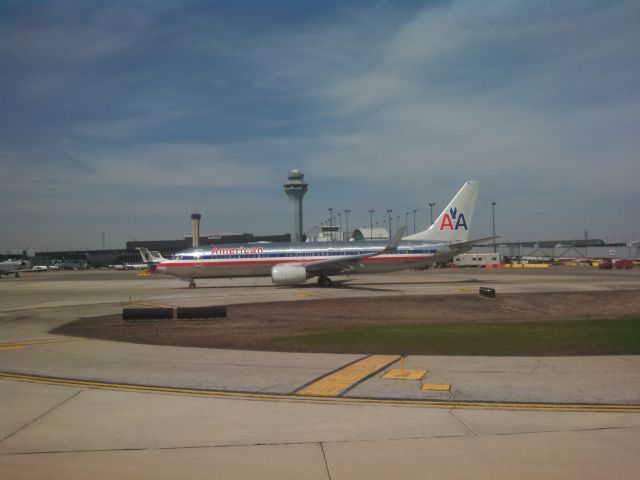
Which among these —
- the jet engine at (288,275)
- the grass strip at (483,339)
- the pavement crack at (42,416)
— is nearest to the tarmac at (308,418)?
the pavement crack at (42,416)

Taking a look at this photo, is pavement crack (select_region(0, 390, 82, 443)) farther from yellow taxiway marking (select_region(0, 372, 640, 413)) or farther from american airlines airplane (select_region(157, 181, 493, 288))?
american airlines airplane (select_region(157, 181, 493, 288))

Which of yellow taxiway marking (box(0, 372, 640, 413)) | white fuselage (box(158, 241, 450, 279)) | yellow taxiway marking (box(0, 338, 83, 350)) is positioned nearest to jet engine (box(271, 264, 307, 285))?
white fuselage (box(158, 241, 450, 279))

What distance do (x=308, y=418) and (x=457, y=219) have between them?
4190 centimetres

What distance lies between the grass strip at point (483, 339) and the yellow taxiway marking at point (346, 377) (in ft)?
5.42

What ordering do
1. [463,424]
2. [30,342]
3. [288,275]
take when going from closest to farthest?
1. [463,424]
2. [30,342]
3. [288,275]

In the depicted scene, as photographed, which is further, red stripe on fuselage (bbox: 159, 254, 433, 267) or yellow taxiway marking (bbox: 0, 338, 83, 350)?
red stripe on fuselage (bbox: 159, 254, 433, 267)

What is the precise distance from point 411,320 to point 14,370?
649 inches

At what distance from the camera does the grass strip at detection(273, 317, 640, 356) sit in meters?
16.0

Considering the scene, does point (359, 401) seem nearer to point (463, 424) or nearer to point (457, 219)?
point (463, 424)

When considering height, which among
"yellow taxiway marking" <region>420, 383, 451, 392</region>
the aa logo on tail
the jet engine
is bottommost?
"yellow taxiway marking" <region>420, 383, 451, 392</region>

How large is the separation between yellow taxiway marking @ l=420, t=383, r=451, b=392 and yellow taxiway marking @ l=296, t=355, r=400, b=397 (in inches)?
59.9

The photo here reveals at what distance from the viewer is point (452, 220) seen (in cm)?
4872

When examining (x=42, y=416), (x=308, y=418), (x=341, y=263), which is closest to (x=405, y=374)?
(x=308, y=418)

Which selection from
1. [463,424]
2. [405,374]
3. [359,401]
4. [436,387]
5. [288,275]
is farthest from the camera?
[288,275]
